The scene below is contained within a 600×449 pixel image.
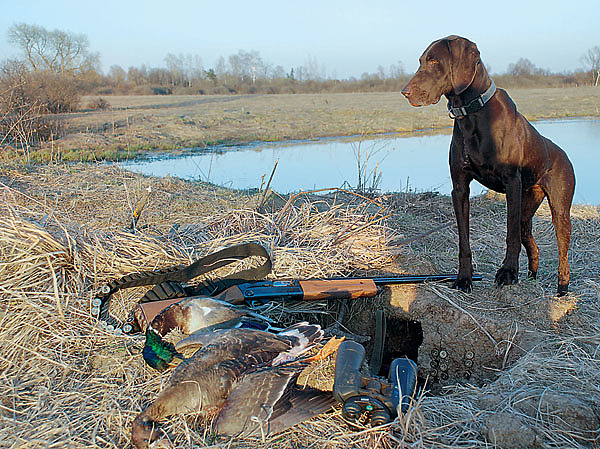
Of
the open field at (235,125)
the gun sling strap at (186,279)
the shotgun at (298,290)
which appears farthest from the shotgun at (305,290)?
the open field at (235,125)

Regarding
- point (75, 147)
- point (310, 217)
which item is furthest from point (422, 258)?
point (75, 147)

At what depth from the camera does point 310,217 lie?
5301 millimetres

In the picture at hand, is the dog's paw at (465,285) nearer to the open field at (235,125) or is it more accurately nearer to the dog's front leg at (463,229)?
the dog's front leg at (463,229)

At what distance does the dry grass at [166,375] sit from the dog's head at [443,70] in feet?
5.51

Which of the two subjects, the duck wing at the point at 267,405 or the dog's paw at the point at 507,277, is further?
the dog's paw at the point at 507,277

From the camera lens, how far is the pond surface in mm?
10922

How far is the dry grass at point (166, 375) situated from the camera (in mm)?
2564

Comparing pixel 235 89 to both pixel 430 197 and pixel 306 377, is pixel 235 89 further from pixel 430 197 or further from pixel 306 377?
pixel 306 377

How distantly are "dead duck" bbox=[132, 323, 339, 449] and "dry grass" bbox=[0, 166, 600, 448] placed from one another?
0.27 feet

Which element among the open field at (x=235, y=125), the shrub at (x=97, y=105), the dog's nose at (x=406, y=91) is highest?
the shrub at (x=97, y=105)

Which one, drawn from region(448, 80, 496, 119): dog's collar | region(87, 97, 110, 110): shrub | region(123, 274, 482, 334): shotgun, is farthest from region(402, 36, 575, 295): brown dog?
region(87, 97, 110, 110): shrub

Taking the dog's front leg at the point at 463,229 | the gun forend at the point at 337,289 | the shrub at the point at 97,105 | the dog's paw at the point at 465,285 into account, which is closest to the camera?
the gun forend at the point at 337,289

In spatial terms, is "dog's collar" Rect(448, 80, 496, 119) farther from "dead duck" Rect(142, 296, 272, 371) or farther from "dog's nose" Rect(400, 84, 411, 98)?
"dead duck" Rect(142, 296, 272, 371)

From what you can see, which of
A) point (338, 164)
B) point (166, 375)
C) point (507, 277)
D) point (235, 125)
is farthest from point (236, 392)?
point (235, 125)
